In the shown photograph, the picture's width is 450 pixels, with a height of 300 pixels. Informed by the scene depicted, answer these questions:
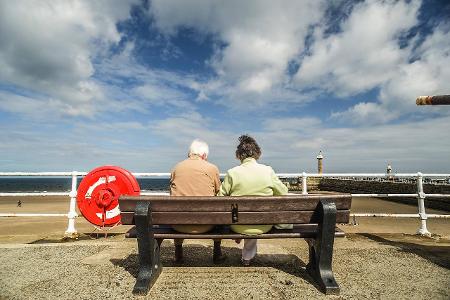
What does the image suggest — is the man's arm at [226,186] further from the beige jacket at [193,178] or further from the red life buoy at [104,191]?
the red life buoy at [104,191]

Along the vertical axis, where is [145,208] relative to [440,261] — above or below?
above

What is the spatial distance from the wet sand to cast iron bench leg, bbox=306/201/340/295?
92mm

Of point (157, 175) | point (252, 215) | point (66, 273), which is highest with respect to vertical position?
point (157, 175)

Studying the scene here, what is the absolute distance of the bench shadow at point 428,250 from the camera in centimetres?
377

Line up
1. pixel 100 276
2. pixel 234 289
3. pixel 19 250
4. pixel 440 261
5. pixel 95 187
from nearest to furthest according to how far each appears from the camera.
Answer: pixel 234 289, pixel 100 276, pixel 440 261, pixel 19 250, pixel 95 187

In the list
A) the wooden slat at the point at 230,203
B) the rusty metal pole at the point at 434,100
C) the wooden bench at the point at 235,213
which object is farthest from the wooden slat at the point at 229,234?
the rusty metal pole at the point at 434,100

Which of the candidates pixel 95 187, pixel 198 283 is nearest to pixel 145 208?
pixel 198 283

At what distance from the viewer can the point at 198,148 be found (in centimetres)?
354

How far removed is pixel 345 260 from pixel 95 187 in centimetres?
353

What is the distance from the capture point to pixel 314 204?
2955 mm

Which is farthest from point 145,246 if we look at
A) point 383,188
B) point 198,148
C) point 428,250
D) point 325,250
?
point 383,188

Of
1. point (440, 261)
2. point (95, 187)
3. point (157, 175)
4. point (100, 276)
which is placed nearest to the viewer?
point (100, 276)

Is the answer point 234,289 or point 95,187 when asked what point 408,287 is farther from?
point 95,187

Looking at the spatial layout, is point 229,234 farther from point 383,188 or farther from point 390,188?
point 383,188
